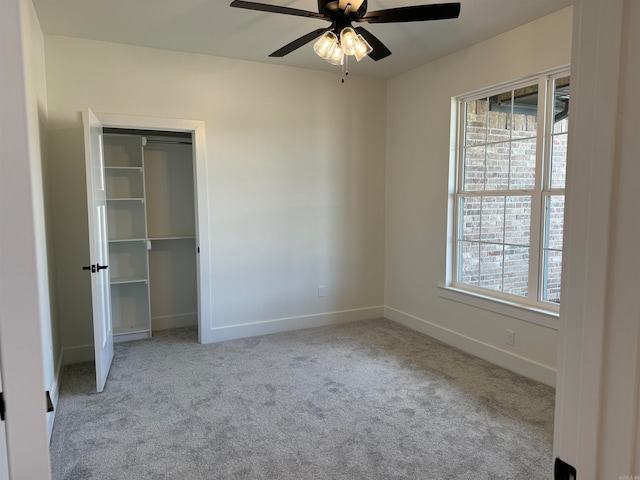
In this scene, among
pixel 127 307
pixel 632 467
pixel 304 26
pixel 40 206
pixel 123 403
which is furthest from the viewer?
pixel 127 307

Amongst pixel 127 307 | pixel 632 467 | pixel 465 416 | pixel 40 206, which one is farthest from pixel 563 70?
pixel 127 307

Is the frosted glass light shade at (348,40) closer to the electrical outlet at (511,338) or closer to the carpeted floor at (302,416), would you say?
the carpeted floor at (302,416)

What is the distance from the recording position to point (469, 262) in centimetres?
396

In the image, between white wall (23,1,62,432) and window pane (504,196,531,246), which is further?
window pane (504,196,531,246)

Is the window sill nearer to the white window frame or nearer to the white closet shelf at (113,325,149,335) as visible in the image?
the white window frame

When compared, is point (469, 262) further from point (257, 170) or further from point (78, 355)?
point (78, 355)

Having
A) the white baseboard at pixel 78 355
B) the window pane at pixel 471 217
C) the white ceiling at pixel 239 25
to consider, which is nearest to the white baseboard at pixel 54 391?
the white baseboard at pixel 78 355

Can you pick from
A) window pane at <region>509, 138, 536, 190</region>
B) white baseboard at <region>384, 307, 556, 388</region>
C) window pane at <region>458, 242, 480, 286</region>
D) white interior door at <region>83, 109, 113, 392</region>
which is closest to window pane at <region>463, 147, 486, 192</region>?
window pane at <region>509, 138, 536, 190</region>

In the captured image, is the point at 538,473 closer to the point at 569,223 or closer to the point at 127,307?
the point at 569,223

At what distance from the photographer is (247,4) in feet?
Result: 7.39

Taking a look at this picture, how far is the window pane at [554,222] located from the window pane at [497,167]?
0.42 m

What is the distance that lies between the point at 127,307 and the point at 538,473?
3857 millimetres

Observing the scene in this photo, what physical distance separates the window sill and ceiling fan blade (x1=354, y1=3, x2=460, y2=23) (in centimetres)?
217

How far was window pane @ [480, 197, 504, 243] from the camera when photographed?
362 centimetres
